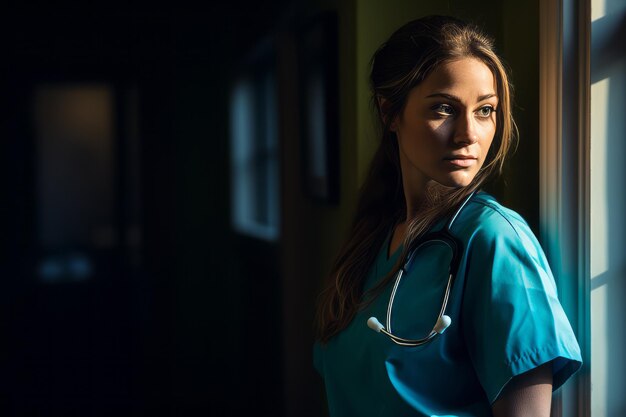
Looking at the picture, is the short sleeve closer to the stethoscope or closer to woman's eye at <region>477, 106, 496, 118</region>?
the stethoscope

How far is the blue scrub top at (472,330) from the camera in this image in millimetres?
765

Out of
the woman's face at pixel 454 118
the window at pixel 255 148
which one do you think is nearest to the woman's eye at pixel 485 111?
the woman's face at pixel 454 118

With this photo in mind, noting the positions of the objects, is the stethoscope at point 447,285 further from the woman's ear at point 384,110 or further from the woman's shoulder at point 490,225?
the woman's ear at point 384,110

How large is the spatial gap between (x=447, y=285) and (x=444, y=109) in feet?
0.72

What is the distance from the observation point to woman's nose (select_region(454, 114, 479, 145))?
2.73ft

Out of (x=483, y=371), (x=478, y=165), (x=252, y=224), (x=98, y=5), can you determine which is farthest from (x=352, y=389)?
(x=98, y=5)

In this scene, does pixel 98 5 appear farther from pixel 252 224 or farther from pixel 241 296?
pixel 241 296

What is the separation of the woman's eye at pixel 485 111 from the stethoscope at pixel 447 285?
0.11m

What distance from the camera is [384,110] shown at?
3.09 feet

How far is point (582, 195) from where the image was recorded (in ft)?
3.05

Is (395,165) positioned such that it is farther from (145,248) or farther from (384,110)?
(145,248)

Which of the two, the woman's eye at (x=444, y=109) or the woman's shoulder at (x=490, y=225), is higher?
the woman's eye at (x=444, y=109)

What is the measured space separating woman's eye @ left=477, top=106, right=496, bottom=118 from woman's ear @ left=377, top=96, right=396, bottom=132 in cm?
13

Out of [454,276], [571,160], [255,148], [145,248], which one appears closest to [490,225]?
[454,276]
